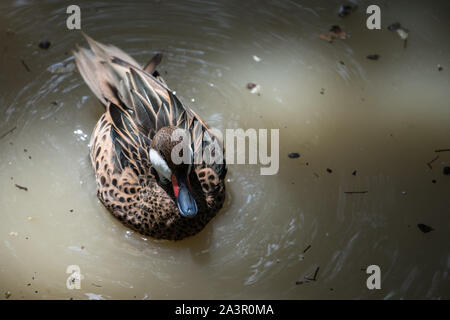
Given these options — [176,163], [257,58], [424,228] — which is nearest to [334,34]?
[257,58]

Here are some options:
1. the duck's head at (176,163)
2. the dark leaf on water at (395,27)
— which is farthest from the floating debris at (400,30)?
the duck's head at (176,163)

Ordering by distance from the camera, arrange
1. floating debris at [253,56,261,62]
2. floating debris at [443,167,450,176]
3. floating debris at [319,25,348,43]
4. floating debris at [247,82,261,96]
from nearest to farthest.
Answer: floating debris at [443,167,450,176] → floating debris at [247,82,261,96] → floating debris at [253,56,261,62] → floating debris at [319,25,348,43]

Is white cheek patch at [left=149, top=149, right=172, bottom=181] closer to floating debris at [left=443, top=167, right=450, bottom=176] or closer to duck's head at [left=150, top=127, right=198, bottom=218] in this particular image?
duck's head at [left=150, top=127, right=198, bottom=218]

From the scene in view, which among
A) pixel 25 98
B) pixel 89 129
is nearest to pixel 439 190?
pixel 89 129

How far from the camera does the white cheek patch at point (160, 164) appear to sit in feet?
10.1

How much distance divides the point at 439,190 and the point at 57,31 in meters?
2.91

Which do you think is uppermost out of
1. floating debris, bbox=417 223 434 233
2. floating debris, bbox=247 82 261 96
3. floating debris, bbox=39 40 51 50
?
floating debris, bbox=39 40 51 50

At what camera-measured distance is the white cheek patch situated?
3074 millimetres

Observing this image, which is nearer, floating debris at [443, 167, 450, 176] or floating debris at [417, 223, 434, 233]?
floating debris at [417, 223, 434, 233]

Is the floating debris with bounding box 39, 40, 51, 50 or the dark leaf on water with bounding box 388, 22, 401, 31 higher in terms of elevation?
the dark leaf on water with bounding box 388, 22, 401, 31

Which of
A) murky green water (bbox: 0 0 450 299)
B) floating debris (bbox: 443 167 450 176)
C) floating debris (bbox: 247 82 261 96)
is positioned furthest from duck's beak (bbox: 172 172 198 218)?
floating debris (bbox: 443 167 450 176)

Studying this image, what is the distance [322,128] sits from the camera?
3754 millimetres

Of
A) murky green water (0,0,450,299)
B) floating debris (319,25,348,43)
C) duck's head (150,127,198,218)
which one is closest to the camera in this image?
duck's head (150,127,198,218)
